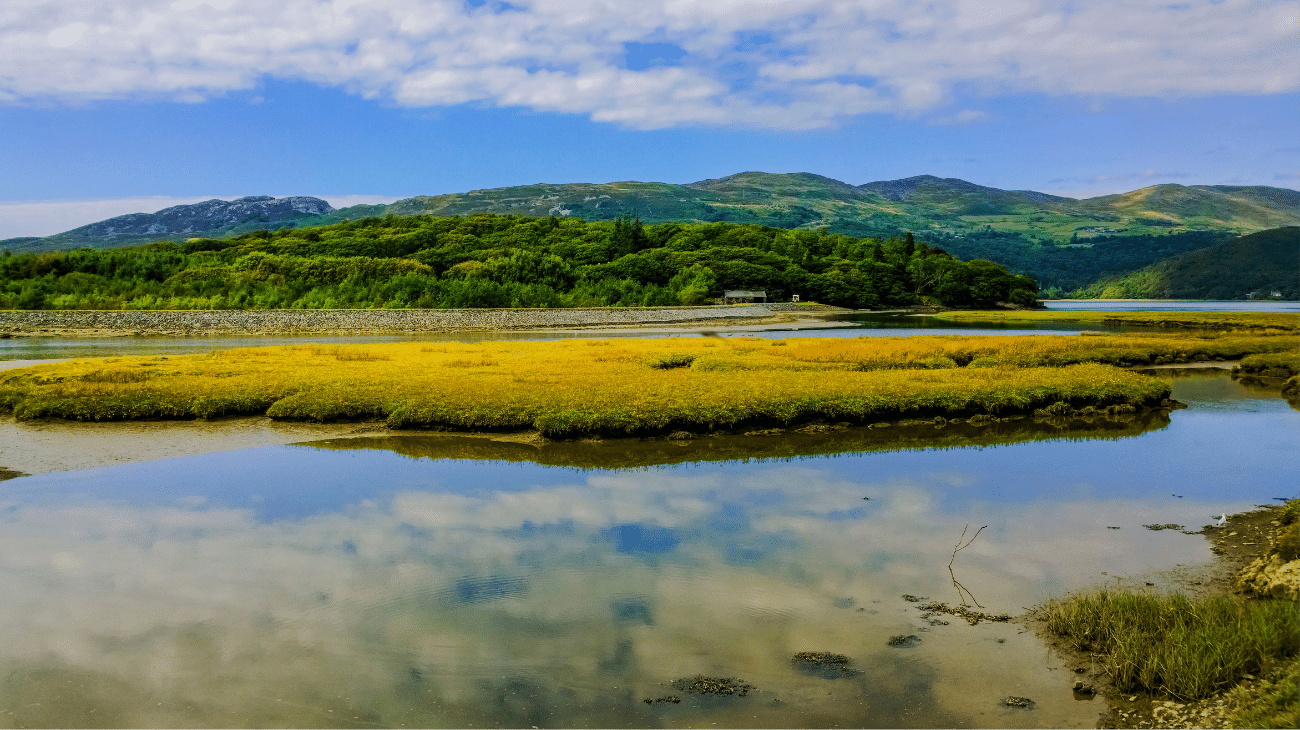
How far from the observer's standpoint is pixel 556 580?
13.0 m

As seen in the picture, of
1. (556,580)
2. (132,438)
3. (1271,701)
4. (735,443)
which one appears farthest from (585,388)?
(1271,701)

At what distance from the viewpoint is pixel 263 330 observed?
299ft

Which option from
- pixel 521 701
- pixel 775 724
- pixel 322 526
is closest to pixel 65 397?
pixel 322 526

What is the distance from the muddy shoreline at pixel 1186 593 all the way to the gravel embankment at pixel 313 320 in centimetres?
8610

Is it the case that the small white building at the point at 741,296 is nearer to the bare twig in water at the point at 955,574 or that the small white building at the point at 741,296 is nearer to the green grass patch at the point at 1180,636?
the bare twig in water at the point at 955,574

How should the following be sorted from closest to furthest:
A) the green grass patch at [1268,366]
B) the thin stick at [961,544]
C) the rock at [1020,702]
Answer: the rock at [1020,702] < the thin stick at [961,544] < the green grass patch at [1268,366]

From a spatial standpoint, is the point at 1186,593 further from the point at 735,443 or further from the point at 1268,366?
the point at 1268,366

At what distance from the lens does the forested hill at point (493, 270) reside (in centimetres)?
11544

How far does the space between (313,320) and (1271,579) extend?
9694 centimetres

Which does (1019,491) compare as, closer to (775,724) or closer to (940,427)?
(940,427)

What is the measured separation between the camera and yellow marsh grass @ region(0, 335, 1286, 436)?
26.4 meters

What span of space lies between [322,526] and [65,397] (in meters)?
18.5

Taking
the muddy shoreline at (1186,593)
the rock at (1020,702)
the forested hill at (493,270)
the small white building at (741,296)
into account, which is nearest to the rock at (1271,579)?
the muddy shoreline at (1186,593)

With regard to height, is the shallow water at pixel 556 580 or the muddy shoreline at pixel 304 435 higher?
the muddy shoreline at pixel 304 435
